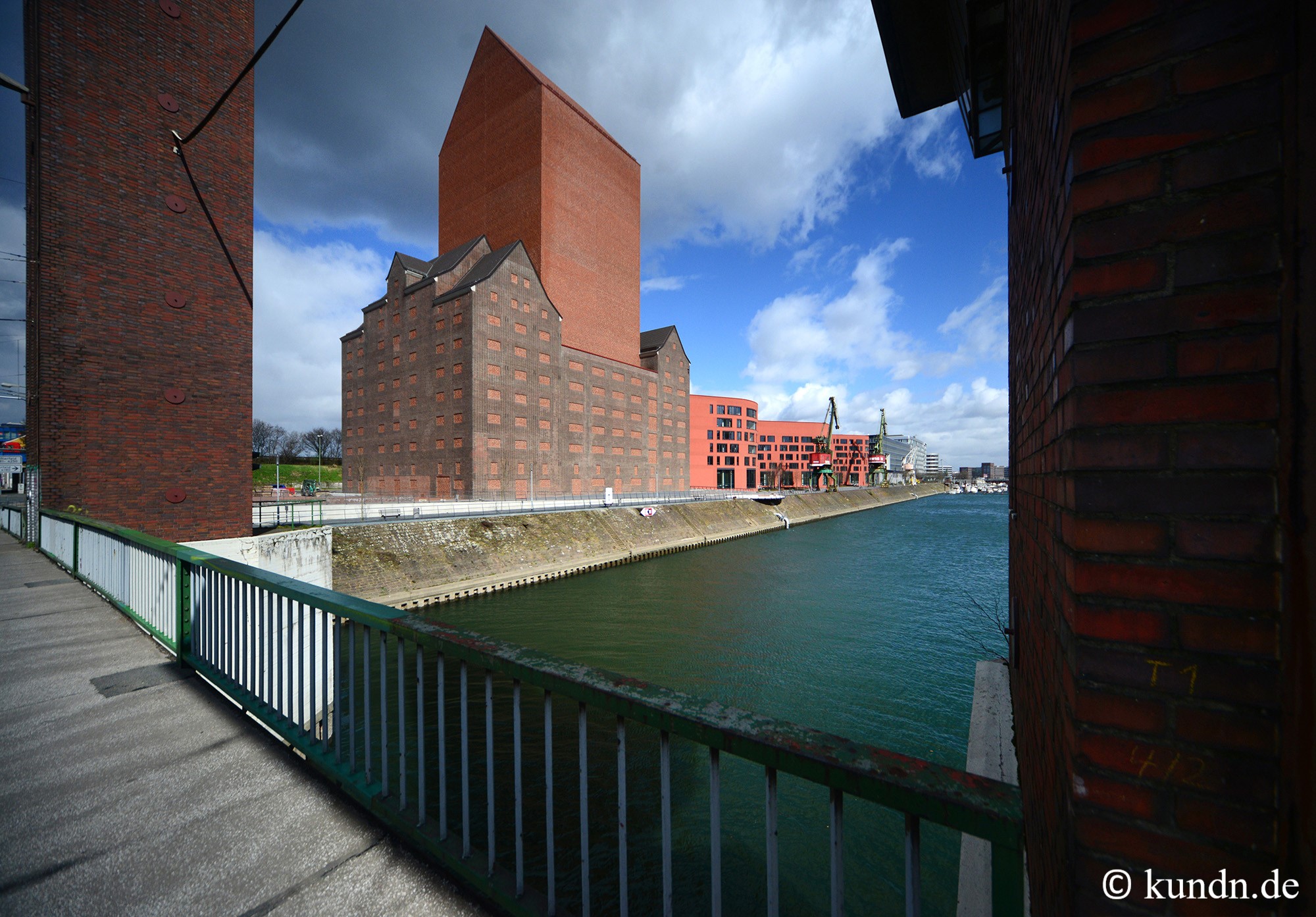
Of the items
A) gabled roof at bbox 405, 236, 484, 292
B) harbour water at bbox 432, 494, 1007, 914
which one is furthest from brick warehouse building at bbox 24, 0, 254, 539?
gabled roof at bbox 405, 236, 484, 292

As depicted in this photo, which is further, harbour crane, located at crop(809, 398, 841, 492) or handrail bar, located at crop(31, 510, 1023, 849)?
harbour crane, located at crop(809, 398, 841, 492)

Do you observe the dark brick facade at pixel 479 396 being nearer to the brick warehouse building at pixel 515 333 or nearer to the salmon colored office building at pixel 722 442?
the brick warehouse building at pixel 515 333

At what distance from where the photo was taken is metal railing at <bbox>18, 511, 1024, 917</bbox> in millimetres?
1356

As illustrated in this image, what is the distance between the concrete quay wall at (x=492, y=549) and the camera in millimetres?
18781

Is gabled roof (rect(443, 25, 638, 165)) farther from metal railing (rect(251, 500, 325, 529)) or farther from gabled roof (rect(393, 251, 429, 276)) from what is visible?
metal railing (rect(251, 500, 325, 529))

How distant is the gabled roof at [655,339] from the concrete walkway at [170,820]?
5869cm

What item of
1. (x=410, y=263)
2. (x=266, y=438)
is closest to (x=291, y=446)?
(x=266, y=438)

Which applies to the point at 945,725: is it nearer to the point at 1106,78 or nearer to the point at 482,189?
the point at 1106,78

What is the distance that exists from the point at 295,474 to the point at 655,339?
48756mm

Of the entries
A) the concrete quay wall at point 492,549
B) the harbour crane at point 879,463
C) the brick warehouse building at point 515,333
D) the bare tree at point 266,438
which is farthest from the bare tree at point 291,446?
the harbour crane at point 879,463

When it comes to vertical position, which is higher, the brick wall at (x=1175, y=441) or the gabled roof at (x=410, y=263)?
the gabled roof at (x=410, y=263)

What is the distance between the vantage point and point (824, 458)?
9919 cm

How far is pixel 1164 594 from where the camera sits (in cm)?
118
